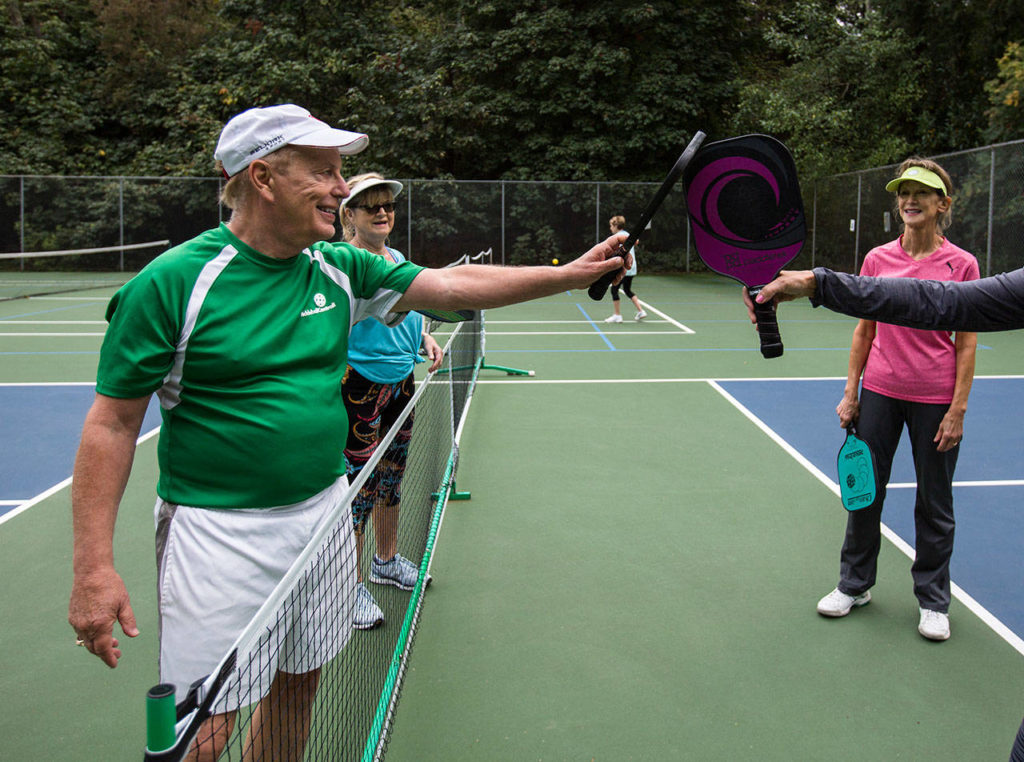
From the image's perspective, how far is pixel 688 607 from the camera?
4.53 meters

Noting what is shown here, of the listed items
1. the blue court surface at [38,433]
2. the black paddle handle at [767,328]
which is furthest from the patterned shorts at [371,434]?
the blue court surface at [38,433]

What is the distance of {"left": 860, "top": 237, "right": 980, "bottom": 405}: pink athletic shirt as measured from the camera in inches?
156

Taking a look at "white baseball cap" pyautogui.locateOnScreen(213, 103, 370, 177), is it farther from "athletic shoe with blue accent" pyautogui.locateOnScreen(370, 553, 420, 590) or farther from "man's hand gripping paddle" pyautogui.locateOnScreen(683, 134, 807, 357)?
"athletic shoe with blue accent" pyautogui.locateOnScreen(370, 553, 420, 590)

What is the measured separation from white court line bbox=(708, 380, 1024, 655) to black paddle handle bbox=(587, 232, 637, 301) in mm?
2770

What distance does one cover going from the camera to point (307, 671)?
2564 millimetres

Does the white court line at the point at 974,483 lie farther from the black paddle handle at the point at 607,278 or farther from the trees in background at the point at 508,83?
the trees in background at the point at 508,83

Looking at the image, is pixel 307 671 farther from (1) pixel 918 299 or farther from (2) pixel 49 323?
(2) pixel 49 323

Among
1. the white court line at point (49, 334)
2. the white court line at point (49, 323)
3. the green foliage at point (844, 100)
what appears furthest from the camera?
the green foliage at point (844, 100)

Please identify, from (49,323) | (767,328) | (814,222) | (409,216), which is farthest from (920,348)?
(409,216)

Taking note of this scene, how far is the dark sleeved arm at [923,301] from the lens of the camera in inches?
106

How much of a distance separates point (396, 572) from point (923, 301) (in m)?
2.82

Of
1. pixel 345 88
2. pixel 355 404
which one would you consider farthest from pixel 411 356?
pixel 345 88

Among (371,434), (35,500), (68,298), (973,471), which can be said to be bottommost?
(35,500)

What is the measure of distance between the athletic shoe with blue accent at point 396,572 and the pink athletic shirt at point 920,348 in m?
2.42
